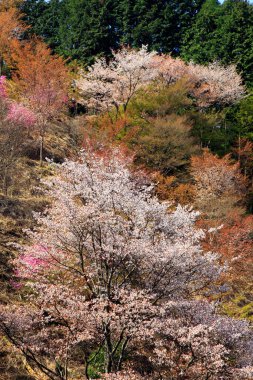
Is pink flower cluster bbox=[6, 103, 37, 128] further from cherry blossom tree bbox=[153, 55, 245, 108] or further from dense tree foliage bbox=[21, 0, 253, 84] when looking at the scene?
dense tree foliage bbox=[21, 0, 253, 84]

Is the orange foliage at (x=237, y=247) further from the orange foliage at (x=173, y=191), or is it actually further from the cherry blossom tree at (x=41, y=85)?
the cherry blossom tree at (x=41, y=85)

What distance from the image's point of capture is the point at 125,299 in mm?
7617

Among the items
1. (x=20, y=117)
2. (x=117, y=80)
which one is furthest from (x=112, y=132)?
(x=117, y=80)

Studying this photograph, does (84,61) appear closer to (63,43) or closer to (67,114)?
(63,43)

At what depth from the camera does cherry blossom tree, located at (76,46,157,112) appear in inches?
1153

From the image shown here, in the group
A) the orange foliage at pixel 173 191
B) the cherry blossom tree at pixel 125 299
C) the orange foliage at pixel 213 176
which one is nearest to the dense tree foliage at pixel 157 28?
the orange foliage at pixel 213 176

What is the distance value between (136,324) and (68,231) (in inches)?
104

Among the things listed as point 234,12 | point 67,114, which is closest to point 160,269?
point 67,114

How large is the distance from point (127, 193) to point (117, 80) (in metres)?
22.7

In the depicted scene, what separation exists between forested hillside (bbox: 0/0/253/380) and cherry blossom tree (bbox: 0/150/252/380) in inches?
1.7

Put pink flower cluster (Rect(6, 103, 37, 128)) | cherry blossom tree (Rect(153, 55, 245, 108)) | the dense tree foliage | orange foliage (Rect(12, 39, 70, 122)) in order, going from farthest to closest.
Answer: the dense tree foliage, cherry blossom tree (Rect(153, 55, 245, 108)), orange foliage (Rect(12, 39, 70, 122)), pink flower cluster (Rect(6, 103, 37, 128))

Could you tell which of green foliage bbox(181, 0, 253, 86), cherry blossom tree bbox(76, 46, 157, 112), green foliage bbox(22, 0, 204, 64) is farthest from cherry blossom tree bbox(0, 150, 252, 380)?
green foliage bbox(22, 0, 204, 64)

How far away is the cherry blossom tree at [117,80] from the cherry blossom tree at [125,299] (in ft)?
62.7

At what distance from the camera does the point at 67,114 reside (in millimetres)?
33062
